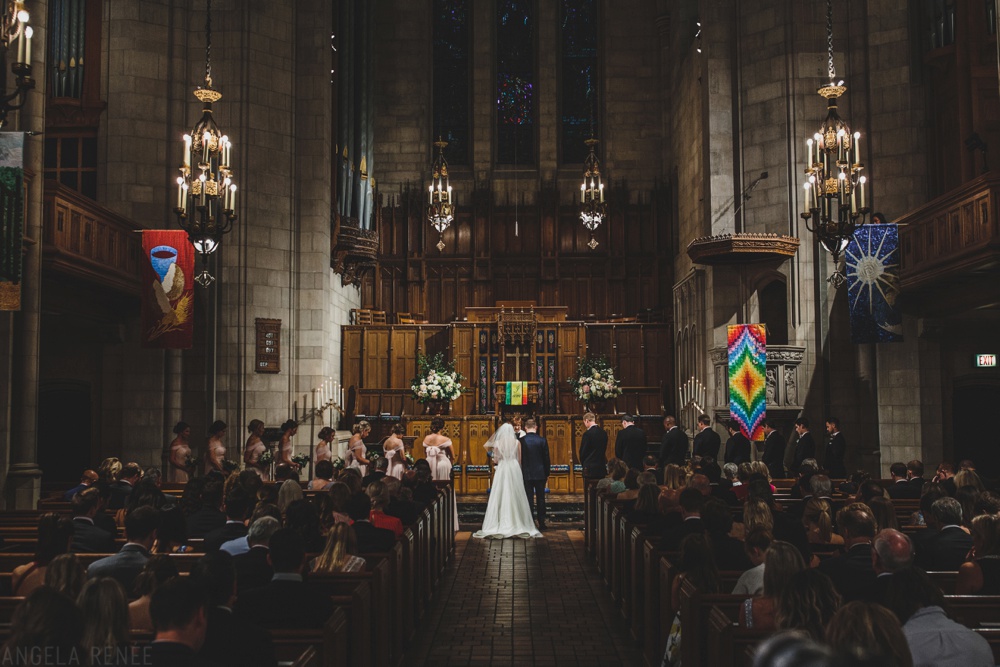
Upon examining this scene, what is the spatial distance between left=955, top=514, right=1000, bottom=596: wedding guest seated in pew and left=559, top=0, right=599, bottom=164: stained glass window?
2096 centimetres

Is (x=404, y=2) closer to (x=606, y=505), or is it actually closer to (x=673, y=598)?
(x=606, y=505)

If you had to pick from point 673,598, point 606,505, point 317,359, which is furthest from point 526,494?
point 673,598

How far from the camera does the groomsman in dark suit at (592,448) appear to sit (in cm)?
1402

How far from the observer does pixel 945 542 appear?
6371 mm

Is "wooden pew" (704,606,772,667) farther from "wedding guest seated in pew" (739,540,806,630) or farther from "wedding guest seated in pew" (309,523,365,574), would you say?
"wedding guest seated in pew" (309,523,365,574)

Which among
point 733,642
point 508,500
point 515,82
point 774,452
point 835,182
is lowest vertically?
point 508,500

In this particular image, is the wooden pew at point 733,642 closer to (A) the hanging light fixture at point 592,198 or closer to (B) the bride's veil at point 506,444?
(B) the bride's veil at point 506,444

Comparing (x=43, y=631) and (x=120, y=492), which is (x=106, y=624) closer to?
(x=43, y=631)

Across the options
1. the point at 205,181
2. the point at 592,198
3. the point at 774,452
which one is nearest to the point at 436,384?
the point at 592,198

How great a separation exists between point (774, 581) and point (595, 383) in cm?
1510

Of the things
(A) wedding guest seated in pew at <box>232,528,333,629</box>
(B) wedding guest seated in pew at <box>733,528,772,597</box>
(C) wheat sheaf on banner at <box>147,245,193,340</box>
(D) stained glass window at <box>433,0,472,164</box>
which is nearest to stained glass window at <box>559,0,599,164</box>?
(D) stained glass window at <box>433,0,472,164</box>

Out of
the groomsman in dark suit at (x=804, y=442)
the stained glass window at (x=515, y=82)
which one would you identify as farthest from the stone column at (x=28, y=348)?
the stained glass window at (x=515, y=82)

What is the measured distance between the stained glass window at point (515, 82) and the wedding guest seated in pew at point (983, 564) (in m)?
21.2

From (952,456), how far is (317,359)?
35.7 ft
